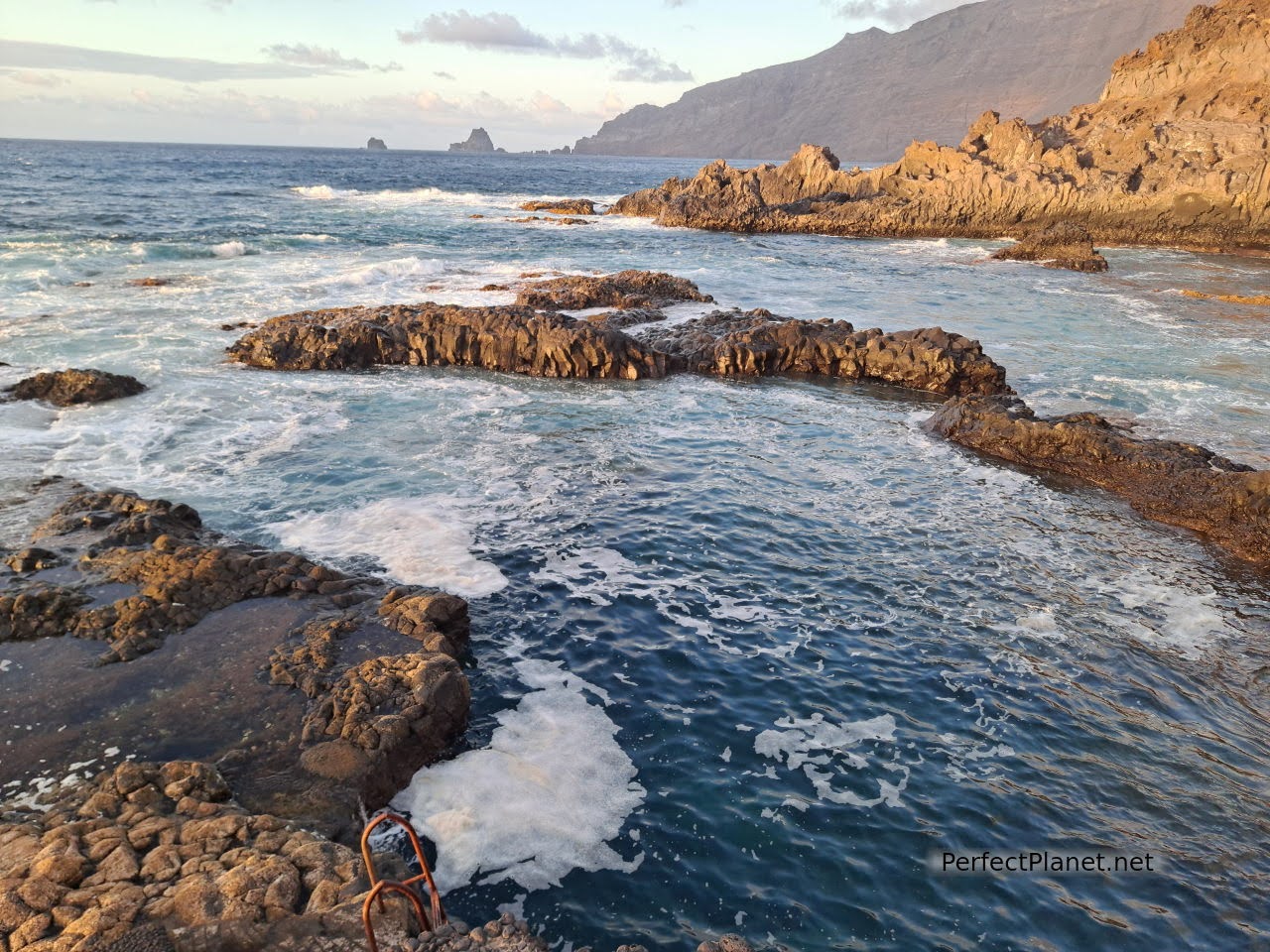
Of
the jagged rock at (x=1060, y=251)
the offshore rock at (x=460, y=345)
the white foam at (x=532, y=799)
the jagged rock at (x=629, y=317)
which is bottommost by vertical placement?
the white foam at (x=532, y=799)

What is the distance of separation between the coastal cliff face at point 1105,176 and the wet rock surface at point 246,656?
5785 cm

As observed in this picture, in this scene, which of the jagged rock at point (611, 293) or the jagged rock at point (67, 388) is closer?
the jagged rock at point (67, 388)

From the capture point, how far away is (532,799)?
24.9 feet

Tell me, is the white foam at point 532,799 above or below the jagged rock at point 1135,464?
below

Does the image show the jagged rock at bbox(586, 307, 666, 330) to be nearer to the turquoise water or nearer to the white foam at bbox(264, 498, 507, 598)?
the turquoise water

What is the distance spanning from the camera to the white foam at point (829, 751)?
793cm

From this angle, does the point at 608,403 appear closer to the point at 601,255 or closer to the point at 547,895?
the point at 547,895

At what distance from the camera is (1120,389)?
2170 centimetres

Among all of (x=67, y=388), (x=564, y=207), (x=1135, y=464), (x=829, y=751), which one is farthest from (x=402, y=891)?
(x=564, y=207)

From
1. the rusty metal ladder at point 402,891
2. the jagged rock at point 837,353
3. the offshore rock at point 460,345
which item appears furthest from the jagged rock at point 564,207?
the rusty metal ladder at point 402,891

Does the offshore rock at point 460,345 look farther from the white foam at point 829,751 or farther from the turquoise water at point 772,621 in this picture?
the white foam at point 829,751

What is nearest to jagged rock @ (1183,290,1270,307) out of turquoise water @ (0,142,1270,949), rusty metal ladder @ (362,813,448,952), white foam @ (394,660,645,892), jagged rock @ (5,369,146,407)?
turquoise water @ (0,142,1270,949)

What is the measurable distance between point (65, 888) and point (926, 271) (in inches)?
1732

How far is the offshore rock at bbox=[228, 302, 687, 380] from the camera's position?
22250 millimetres
